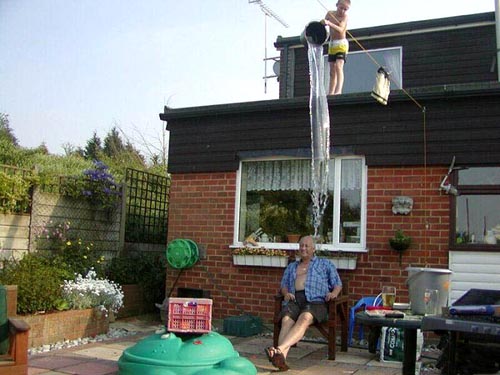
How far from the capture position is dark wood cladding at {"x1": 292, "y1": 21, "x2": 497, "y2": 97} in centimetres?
1117

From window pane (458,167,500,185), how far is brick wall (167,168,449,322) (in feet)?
0.79

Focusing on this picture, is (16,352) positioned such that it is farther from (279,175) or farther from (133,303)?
(279,175)

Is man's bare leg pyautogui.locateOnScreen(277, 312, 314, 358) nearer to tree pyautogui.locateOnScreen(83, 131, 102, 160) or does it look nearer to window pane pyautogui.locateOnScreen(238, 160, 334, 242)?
window pane pyautogui.locateOnScreen(238, 160, 334, 242)

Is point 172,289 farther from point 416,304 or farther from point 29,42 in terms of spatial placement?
point 416,304

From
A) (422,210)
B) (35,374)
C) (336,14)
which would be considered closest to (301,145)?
(422,210)

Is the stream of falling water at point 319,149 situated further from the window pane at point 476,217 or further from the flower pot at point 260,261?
the window pane at point 476,217

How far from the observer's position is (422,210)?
7.20 m

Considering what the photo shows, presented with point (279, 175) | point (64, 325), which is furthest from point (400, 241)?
point (64, 325)

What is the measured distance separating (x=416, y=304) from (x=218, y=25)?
5.00 m

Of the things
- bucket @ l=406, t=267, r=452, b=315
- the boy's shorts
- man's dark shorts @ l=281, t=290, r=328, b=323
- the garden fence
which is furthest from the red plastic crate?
the boy's shorts

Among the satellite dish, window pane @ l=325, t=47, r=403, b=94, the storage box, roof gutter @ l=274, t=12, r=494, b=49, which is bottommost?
the storage box

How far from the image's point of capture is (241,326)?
741 cm

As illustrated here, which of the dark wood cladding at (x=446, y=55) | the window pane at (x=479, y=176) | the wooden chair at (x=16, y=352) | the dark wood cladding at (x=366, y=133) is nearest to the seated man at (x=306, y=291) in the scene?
the dark wood cladding at (x=366, y=133)

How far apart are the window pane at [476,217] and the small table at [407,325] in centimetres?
277
